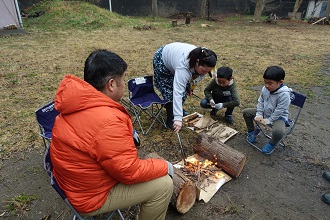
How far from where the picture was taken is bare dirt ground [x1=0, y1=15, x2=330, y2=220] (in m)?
2.70

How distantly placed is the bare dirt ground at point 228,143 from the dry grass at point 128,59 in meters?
0.02

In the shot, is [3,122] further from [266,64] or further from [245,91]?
[266,64]

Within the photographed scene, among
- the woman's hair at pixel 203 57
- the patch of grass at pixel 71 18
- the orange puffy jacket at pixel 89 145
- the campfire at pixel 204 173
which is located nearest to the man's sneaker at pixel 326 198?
the campfire at pixel 204 173

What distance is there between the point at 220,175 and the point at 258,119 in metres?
1.01

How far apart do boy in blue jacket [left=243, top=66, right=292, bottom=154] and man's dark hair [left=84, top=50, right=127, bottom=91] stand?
2.25 meters

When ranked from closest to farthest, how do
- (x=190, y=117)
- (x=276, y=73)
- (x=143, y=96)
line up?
(x=276, y=73)
(x=143, y=96)
(x=190, y=117)

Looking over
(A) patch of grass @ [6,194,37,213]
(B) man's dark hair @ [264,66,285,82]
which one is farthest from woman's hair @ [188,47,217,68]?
(A) patch of grass @ [6,194,37,213]

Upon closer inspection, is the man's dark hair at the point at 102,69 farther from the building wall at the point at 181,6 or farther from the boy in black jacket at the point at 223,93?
the building wall at the point at 181,6

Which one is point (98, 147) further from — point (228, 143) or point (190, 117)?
point (190, 117)

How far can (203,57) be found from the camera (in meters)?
2.95

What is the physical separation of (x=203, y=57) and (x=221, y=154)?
125 centimetres

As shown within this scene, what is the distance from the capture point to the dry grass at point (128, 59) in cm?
423

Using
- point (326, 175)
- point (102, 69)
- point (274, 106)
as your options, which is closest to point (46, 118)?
point (102, 69)

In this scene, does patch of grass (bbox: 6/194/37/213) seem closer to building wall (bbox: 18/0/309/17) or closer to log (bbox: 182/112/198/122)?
log (bbox: 182/112/198/122)
